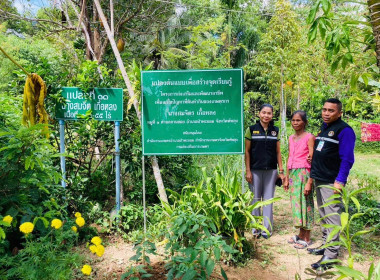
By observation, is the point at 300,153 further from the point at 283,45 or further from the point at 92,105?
the point at 283,45

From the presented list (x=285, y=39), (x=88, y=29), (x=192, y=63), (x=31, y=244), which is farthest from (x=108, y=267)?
(x=285, y=39)

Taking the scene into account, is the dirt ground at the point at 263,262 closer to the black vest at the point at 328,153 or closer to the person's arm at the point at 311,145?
the black vest at the point at 328,153

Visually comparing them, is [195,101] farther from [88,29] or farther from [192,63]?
[192,63]

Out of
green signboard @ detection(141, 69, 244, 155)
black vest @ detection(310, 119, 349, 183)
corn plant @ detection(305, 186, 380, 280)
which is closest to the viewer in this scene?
corn plant @ detection(305, 186, 380, 280)

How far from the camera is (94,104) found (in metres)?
3.85

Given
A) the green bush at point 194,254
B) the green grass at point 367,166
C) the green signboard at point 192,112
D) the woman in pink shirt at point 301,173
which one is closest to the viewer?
the green bush at point 194,254

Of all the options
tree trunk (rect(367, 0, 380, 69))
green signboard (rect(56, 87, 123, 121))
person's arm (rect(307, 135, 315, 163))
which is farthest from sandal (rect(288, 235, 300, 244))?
tree trunk (rect(367, 0, 380, 69))

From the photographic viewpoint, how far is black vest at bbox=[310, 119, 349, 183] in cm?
318

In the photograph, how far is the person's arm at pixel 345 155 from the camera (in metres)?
3.04

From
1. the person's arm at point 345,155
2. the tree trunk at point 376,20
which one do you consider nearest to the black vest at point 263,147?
the person's arm at point 345,155

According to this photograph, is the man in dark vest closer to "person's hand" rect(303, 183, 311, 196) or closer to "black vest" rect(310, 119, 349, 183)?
"black vest" rect(310, 119, 349, 183)

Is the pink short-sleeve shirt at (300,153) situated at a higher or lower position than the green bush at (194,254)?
higher

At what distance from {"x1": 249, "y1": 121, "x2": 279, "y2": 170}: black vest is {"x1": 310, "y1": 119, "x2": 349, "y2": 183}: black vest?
616 mm

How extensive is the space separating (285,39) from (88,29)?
6.56 metres
